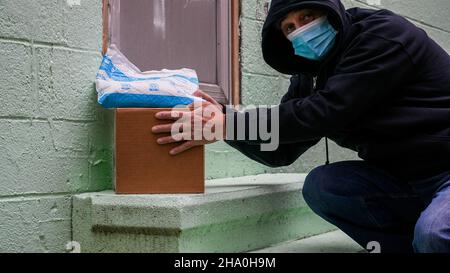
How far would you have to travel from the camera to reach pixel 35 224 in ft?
6.44

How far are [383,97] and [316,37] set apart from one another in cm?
31

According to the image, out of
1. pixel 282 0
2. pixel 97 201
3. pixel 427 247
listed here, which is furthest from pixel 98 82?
pixel 427 247

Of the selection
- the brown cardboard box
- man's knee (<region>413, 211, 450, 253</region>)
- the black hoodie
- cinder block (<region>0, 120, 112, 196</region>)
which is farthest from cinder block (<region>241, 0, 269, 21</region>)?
man's knee (<region>413, 211, 450, 253</region>)

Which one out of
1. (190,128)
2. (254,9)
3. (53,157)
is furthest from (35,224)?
(254,9)

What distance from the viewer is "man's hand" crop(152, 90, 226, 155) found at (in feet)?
6.21

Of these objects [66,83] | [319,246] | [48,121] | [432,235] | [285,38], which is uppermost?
[285,38]

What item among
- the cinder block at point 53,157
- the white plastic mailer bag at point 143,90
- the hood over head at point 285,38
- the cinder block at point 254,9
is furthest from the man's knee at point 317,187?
the cinder block at point 254,9

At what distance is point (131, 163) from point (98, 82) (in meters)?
0.32

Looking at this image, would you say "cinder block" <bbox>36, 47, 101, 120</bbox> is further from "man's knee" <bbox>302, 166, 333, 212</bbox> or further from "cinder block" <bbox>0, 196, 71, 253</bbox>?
"man's knee" <bbox>302, 166, 333, 212</bbox>

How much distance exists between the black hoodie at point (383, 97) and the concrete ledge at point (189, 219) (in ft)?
1.08

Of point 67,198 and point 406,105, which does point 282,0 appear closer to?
point 406,105

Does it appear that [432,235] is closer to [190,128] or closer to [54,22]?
[190,128]

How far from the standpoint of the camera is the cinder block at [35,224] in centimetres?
188
